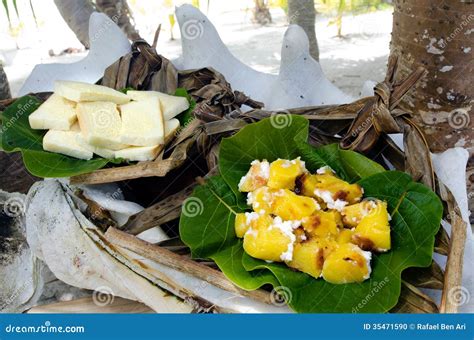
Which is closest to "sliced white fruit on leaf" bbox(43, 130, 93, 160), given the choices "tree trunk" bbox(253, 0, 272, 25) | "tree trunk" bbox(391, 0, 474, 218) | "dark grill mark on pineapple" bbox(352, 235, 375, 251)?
"dark grill mark on pineapple" bbox(352, 235, 375, 251)

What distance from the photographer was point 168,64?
1170 mm

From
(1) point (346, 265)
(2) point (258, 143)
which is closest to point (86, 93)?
(2) point (258, 143)

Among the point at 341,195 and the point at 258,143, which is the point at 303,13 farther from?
the point at 341,195

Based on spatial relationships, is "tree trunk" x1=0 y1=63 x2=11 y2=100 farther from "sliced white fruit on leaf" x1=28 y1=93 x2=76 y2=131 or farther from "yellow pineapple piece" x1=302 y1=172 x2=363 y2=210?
"yellow pineapple piece" x1=302 y1=172 x2=363 y2=210

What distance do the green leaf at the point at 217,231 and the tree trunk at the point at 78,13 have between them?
41.4 inches

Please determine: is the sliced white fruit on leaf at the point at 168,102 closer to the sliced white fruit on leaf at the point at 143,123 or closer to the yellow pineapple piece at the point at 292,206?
the sliced white fruit on leaf at the point at 143,123

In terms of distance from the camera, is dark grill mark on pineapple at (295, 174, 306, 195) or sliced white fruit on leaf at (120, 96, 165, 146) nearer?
dark grill mark on pineapple at (295, 174, 306, 195)

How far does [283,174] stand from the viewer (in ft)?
2.53

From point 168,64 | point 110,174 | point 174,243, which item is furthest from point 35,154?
point 168,64

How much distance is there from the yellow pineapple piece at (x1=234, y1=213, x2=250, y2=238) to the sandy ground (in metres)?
2.37

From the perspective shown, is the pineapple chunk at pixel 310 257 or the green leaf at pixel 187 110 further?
the green leaf at pixel 187 110

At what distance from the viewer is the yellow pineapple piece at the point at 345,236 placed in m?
0.72

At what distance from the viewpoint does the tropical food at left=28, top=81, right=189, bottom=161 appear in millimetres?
894

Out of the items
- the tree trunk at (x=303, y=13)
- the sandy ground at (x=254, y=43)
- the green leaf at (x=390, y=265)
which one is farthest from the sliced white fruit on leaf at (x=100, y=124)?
the sandy ground at (x=254, y=43)
